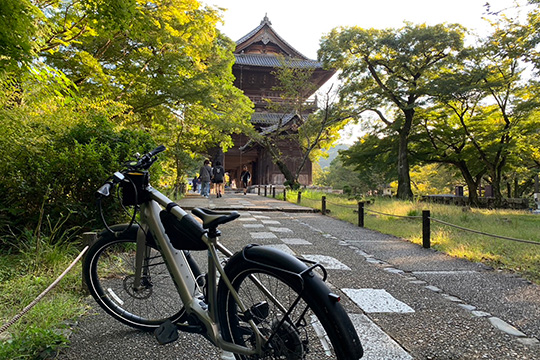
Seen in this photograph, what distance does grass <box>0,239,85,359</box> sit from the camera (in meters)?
1.90

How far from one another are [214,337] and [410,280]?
2652mm

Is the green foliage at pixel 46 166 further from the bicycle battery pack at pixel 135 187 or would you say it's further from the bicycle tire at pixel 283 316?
the bicycle tire at pixel 283 316

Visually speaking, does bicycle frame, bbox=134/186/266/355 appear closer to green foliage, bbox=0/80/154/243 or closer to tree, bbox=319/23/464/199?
green foliage, bbox=0/80/154/243

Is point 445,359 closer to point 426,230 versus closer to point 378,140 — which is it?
point 426,230

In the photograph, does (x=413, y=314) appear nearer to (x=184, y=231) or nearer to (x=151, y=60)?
(x=184, y=231)

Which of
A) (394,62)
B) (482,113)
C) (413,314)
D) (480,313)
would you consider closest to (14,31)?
(413,314)

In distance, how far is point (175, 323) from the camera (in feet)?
6.35

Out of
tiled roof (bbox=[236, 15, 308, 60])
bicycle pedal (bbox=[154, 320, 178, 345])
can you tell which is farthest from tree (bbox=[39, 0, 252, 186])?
tiled roof (bbox=[236, 15, 308, 60])

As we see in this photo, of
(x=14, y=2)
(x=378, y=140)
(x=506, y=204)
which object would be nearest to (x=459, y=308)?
(x=14, y=2)

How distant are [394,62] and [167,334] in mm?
16182

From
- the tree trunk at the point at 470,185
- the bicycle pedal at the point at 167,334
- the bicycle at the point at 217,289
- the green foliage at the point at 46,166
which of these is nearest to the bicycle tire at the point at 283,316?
the bicycle at the point at 217,289

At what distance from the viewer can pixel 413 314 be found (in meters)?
2.59

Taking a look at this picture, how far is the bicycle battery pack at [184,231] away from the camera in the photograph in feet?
5.57

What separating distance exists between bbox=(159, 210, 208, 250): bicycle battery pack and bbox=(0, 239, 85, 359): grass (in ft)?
3.17
